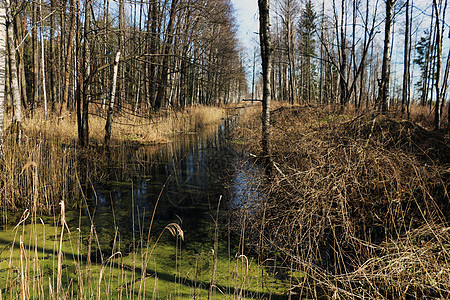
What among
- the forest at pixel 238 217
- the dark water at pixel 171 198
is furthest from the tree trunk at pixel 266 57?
the dark water at pixel 171 198

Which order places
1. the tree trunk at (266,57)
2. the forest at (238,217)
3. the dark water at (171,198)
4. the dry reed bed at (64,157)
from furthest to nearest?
1. the tree trunk at (266,57)
2. the dry reed bed at (64,157)
3. the dark water at (171,198)
4. the forest at (238,217)

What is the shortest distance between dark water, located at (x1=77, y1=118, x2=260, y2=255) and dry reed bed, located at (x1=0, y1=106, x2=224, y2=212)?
0.41m

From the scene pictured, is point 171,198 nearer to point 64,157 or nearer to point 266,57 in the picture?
point 64,157

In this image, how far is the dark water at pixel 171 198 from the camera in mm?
3594

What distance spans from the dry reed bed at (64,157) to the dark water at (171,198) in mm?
405

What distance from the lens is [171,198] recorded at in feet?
17.0

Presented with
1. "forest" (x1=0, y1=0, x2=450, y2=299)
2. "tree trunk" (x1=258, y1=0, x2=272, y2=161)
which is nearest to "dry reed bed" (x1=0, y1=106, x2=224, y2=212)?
"forest" (x1=0, y1=0, x2=450, y2=299)

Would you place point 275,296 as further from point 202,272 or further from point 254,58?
point 254,58

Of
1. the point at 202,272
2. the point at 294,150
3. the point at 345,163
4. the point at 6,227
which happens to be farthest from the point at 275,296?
the point at 6,227

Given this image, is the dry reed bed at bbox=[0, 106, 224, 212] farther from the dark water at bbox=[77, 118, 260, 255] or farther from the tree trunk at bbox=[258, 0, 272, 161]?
the tree trunk at bbox=[258, 0, 272, 161]

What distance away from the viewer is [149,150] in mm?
9242

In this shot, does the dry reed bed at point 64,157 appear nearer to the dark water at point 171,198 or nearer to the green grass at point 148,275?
the dark water at point 171,198

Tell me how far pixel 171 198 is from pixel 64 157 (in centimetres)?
193

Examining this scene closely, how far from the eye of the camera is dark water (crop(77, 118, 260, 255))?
11.8 ft
